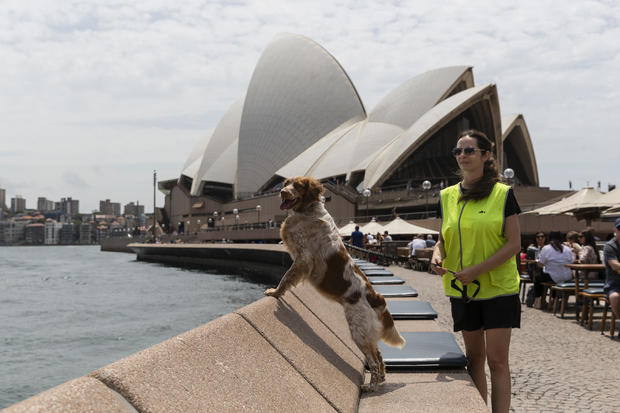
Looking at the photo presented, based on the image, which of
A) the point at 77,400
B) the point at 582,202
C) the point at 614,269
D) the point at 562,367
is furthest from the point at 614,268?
the point at 582,202

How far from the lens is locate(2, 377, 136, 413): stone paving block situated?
33.8 inches

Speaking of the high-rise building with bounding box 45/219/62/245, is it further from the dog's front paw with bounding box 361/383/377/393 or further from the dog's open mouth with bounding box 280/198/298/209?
the dog's front paw with bounding box 361/383/377/393

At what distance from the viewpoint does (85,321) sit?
430 inches

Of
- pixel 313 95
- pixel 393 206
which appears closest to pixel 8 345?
pixel 393 206

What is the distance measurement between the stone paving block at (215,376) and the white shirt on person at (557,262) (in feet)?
22.9

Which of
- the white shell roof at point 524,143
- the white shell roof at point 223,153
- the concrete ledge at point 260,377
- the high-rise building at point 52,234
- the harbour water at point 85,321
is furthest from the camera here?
the high-rise building at point 52,234

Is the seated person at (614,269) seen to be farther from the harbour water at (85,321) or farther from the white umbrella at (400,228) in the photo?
the white umbrella at (400,228)

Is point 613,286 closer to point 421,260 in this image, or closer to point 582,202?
point 582,202

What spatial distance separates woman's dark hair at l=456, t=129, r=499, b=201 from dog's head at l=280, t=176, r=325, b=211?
77 centimetres

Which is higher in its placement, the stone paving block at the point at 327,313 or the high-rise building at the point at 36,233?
the stone paving block at the point at 327,313

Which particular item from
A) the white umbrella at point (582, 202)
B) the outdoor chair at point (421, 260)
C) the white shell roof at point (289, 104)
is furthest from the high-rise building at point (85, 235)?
the white umbrella at point (582, 202)

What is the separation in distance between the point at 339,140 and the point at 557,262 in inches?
1495

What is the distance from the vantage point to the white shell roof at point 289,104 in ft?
157

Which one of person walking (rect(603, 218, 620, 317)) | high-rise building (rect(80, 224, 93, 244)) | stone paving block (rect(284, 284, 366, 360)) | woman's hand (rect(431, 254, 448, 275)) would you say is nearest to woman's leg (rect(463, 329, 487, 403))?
woman's hand (rect(431, 254, 448, 275))
